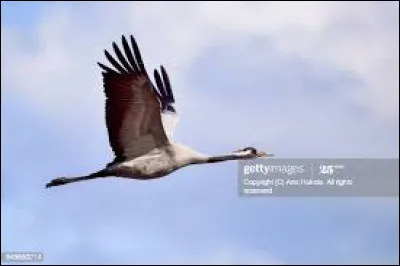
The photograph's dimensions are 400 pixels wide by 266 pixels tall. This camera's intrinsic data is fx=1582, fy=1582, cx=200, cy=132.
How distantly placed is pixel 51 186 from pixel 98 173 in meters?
0.41

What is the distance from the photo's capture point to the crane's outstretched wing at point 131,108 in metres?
12.5

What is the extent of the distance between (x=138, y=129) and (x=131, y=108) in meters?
0.29

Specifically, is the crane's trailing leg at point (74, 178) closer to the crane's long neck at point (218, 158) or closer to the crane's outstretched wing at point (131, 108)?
the crane's outstretched wing at point (131, 108)

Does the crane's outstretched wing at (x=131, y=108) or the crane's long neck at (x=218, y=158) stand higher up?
the crane's outstretched wing at (x=131, y=108)

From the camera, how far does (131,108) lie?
41.5 feet

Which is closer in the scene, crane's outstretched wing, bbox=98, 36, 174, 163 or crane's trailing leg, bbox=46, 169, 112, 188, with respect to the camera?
crane's outstretched wing, bbox=98, 36, 174, 163

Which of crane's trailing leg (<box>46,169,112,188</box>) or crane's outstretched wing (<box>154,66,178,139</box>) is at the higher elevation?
crane's outstretched wing (<box>154,66,178,139</box>)

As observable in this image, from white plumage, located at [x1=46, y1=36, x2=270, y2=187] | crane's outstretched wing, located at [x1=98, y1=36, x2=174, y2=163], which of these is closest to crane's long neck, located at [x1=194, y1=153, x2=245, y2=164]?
white plumage, located at [x1=46, y1=36, x2=270, y2=187]

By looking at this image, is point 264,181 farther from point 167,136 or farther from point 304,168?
point 167,136

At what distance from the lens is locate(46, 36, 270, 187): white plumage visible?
1252 cm

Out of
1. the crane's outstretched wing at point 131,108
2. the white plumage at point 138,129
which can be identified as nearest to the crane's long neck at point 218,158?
the white plumage at point 138,129

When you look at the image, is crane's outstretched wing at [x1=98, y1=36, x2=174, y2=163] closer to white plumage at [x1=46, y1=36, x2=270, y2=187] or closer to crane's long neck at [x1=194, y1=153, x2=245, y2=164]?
white plumage at [x1=46, y1=36, x2=270, y2=187]

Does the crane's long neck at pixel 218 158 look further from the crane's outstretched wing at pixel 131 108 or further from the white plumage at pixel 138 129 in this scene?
the crane's outstretched wing at pixel 131 108

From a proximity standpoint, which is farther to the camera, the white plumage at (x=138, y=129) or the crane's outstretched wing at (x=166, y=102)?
the crane's outstretched wing at (x=166, y=102)
